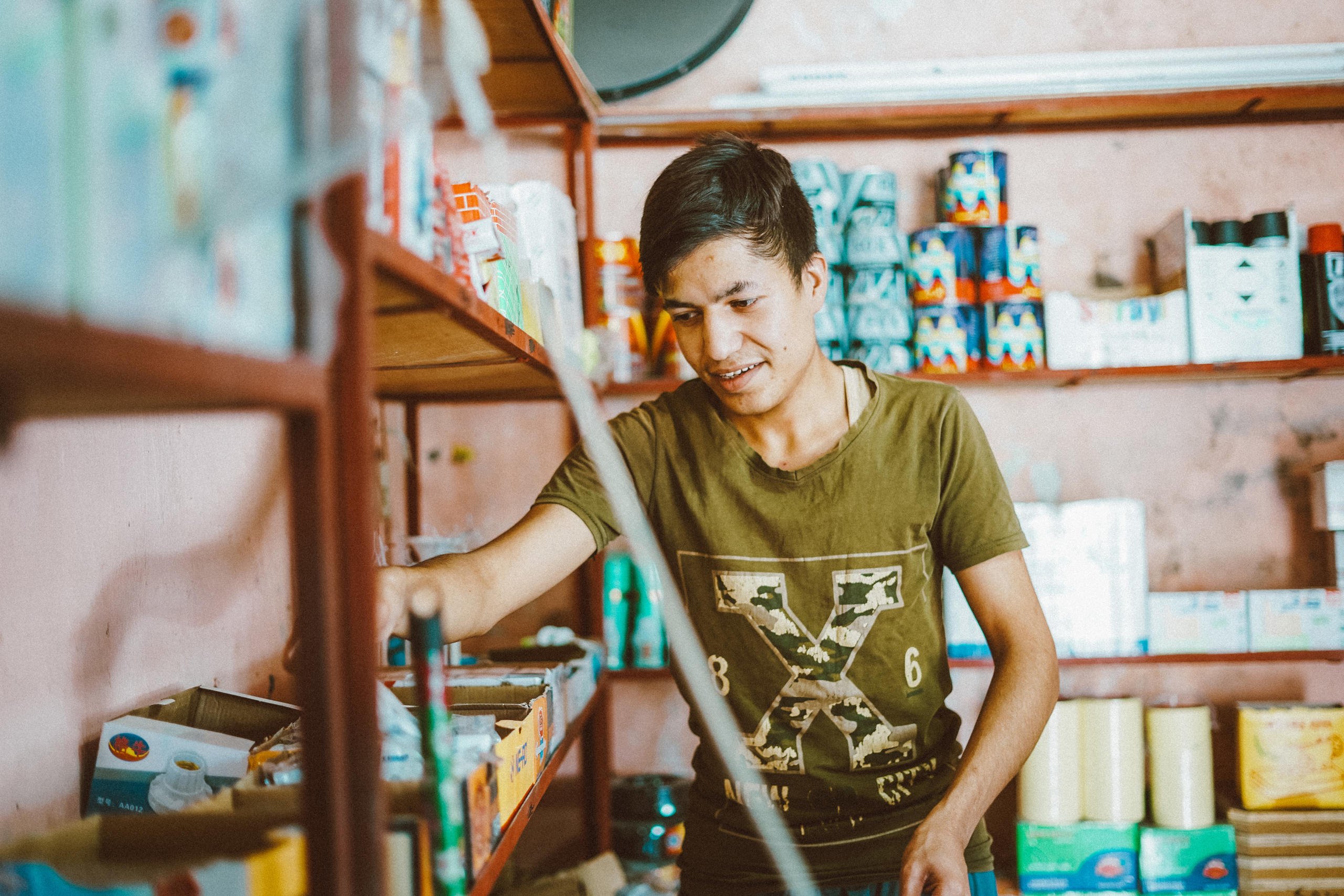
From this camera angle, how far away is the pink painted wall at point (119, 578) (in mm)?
990

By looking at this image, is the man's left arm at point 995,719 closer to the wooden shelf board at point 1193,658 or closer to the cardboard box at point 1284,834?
the wooden shelf board at point 1193,658

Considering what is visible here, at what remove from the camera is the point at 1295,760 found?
1.99 metres

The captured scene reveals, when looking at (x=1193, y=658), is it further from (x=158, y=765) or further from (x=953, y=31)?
(x=158, y=765)

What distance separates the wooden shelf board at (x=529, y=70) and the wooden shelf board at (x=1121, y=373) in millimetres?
663

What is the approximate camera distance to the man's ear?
1.52 m

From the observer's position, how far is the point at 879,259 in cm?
206

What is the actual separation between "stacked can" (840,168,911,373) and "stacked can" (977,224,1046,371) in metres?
0.20

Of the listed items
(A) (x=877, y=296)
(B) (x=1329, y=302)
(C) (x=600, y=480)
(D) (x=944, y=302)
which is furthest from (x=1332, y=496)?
(C) (x=600, y=480)

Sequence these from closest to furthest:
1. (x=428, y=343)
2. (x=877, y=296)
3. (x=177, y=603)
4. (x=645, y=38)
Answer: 1. (x=428, y=343)
2. (x=177, y=603)
3. (x=877, y=296)
4. (x=645, y=38)

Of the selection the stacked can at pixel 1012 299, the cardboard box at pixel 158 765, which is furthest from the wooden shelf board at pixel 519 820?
the stacked can at pixel 1012 299

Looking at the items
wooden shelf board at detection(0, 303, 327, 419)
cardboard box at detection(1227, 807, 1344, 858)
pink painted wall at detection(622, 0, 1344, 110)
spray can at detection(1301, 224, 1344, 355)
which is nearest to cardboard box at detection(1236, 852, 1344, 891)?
cardboard box at detection(1227, 807, 1344, 858)

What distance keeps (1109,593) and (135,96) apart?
2.10 metres

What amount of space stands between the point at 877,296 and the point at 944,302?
0.17 metres

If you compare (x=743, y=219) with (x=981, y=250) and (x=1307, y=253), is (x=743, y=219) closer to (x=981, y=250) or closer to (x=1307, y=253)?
(x=981, y=250)
